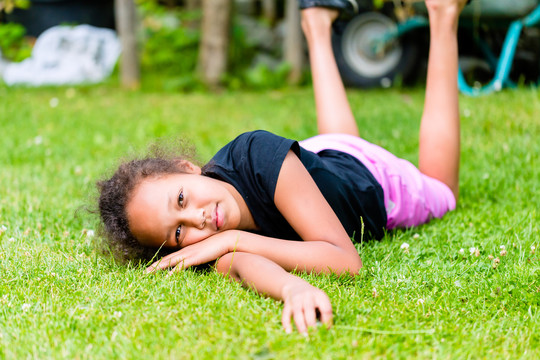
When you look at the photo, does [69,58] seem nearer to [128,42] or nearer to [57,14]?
[57,14]

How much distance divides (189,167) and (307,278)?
2.52 ft

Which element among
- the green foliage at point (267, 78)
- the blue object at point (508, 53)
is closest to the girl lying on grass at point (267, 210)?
the blue object at point (508, 53)

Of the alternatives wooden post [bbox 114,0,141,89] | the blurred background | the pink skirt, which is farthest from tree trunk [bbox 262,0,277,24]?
the pink skirt

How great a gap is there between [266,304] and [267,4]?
8.20m

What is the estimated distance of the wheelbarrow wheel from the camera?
7207mm

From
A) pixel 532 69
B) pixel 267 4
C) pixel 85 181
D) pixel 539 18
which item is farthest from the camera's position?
pixel 267 4

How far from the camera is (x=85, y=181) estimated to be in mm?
3959

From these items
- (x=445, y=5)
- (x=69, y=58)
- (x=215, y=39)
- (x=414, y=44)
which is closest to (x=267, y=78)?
(x=215, y=39)

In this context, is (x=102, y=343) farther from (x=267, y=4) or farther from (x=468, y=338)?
(x=267, y=4)

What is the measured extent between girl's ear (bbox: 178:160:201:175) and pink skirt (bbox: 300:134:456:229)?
778 mm

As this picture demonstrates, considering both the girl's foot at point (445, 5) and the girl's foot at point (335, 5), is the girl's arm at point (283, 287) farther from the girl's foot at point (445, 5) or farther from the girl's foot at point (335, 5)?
the girl's foot at point (335, 5)

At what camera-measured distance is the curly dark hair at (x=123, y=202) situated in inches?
97.6

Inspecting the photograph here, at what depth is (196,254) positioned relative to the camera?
2.36m

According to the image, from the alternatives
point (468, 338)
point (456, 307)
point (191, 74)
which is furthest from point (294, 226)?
point (191, 74)
